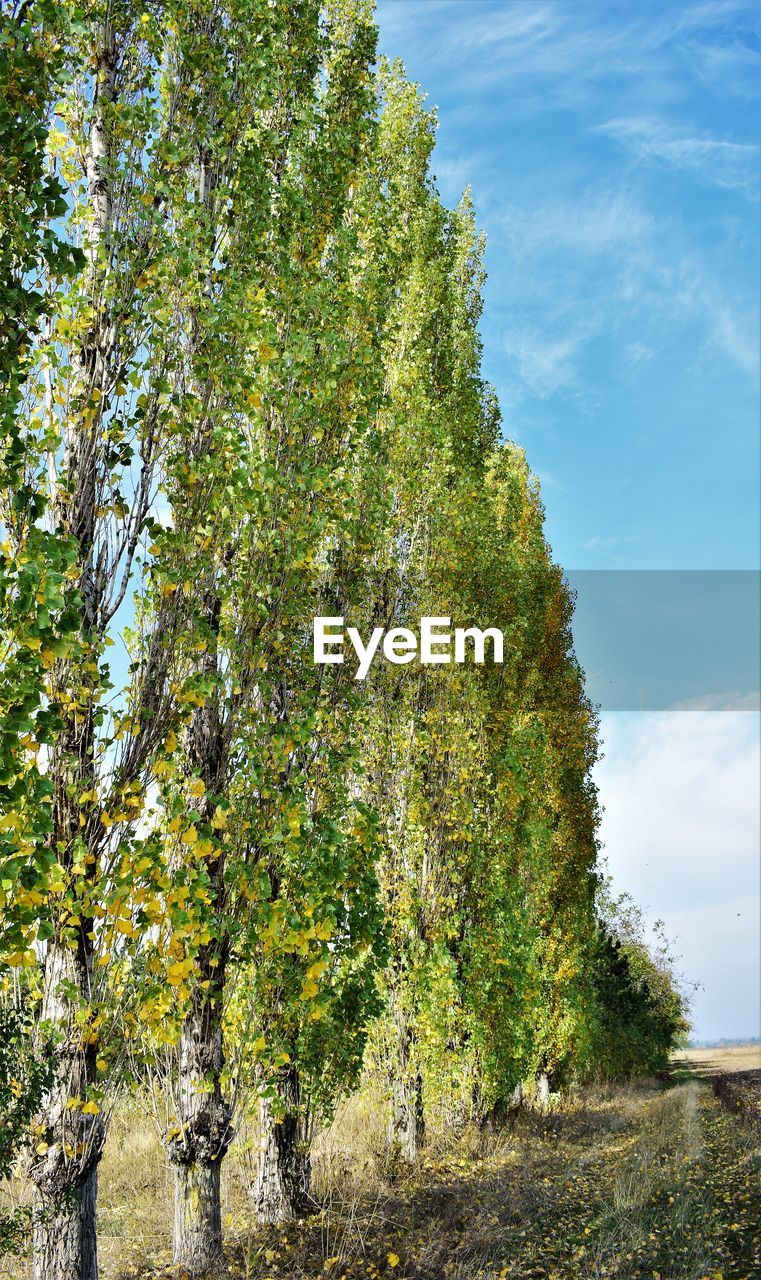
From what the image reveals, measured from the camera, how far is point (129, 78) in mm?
7016

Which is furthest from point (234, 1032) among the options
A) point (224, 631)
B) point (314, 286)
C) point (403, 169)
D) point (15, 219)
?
point (403, 169)

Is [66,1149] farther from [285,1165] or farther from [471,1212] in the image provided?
[471,1212]

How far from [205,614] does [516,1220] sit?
21.9ft

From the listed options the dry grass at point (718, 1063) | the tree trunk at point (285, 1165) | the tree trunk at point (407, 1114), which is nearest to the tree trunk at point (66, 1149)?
the tree trunk at point (285, 1165)

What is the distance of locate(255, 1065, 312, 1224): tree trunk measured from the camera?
828 cm

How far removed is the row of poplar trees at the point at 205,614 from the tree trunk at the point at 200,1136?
22 mm

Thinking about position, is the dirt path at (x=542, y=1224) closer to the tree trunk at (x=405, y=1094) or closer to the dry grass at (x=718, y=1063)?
the tree trunk at (x=405, y=1094)

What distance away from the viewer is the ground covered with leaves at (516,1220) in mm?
7434

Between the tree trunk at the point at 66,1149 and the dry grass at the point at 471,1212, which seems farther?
the dry grass at the point at 471,1212

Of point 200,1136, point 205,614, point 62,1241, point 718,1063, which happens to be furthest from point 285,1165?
point 718,1063

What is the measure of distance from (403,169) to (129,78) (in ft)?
28.2

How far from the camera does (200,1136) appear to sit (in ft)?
22.9

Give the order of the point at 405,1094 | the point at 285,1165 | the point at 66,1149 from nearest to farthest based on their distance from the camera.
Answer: the point at 66,1149
the point at 285,1165
the point at 405,1094

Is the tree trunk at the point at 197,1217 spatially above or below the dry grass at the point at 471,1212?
above
